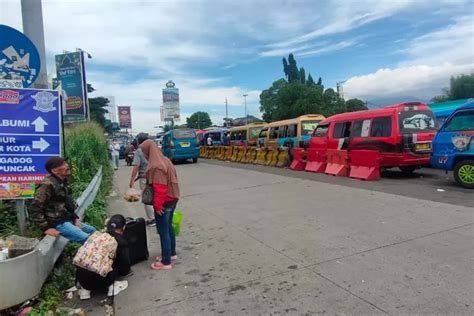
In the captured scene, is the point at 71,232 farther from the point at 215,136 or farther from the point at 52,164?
the point at 215,136

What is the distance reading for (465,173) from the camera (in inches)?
368

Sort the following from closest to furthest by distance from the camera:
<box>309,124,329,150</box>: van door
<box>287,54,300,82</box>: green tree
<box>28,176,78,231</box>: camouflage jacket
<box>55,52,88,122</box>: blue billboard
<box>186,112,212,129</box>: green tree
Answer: <box>28,176,78,231</box>: camouflage jacket → <box>309,124,329,150</box>: van door → <box>55,52,88,122</box>: blue billboard → <box>287,54,300,82</box>: green tree → <box>186,112,212,129</box>: green tree

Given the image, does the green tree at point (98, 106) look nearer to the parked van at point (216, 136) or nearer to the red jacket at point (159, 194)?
the parked van at point (216, 136)

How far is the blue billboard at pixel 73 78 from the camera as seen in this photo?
28.4m

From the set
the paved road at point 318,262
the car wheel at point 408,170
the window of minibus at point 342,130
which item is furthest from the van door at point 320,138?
the paved road at point 318,262

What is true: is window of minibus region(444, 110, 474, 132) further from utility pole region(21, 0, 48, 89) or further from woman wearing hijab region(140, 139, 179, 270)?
utility pole region(21, 0, 48, 89)

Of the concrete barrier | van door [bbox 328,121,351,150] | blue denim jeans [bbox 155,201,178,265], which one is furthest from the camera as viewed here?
van door [bbox 328,121,351,150]

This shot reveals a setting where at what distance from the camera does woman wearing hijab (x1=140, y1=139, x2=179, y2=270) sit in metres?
4.90

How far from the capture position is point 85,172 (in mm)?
11438

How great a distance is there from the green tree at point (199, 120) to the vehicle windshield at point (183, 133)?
97.6 metres

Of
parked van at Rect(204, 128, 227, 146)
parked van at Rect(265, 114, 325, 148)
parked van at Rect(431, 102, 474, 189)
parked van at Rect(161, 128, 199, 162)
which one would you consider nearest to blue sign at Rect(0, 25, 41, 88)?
parked van at Rect(431, 102, 474, 189)

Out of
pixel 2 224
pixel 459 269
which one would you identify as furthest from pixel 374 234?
pixel 2 224

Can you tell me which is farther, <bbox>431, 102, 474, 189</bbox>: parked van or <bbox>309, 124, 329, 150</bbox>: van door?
<bbox>309, 124, 329, 150</bbox>: van door

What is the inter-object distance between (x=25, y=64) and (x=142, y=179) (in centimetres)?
323
